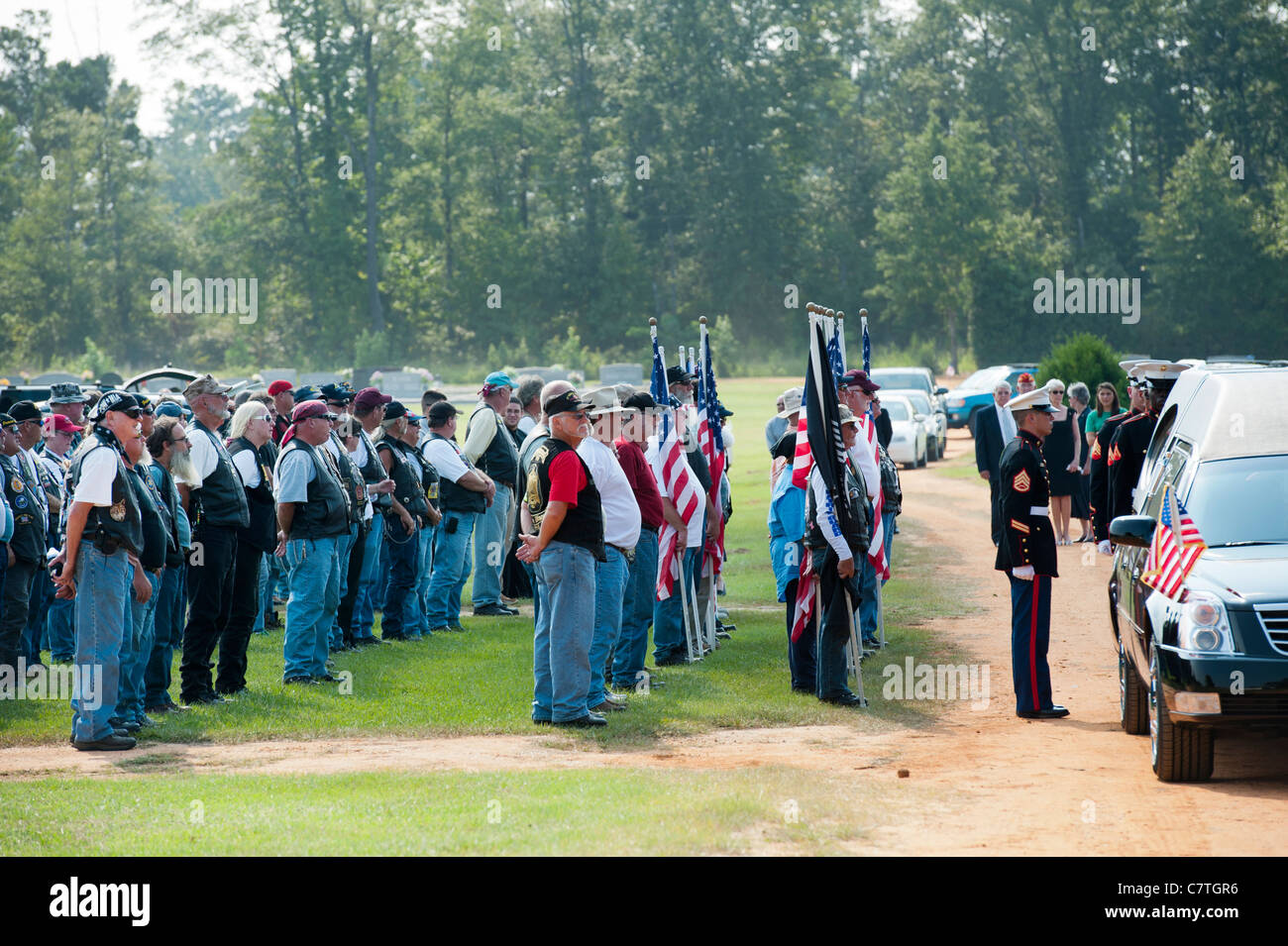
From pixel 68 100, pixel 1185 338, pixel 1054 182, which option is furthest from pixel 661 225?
pixel 68 100

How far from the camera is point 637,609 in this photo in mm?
11781

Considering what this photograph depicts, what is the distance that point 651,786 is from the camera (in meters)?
7.92

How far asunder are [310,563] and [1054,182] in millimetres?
71835

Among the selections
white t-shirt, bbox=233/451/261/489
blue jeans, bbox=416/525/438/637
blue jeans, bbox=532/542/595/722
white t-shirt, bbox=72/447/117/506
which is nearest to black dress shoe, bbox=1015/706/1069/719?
blue jeans, bbox=532/542/595/722

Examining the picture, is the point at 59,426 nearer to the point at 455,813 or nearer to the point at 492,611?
the point at 492,611

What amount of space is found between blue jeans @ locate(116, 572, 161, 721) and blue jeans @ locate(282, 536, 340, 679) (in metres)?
1.41

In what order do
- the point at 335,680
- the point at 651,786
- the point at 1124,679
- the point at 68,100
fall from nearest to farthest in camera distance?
the point at 651,786 < the point at 1124,679 < the point at 335,680 < the point at 68,100

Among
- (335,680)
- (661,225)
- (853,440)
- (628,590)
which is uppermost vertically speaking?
(661,225)

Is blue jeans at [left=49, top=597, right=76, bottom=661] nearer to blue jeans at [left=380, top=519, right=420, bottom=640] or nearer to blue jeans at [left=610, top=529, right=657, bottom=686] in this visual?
blue jeans at [left=380, top=519, right=420, bottom=640]

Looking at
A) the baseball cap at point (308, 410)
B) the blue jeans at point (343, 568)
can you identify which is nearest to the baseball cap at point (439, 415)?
the blue jeans at point (343, 568)

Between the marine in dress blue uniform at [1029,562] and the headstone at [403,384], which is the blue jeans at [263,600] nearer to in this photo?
the marine in dress blue uniform at [1029,562]

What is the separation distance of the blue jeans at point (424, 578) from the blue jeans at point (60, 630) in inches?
129

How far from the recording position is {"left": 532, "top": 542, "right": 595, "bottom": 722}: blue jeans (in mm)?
10070

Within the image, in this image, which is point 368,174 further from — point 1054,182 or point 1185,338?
point 1185,338
